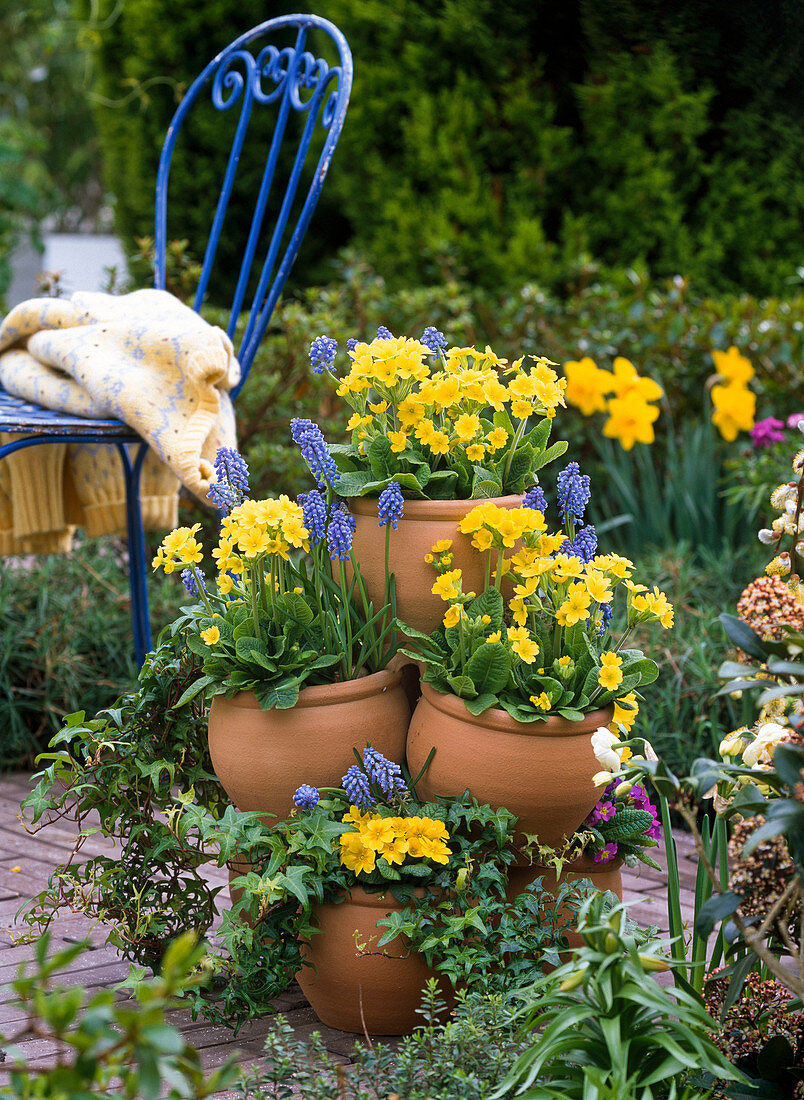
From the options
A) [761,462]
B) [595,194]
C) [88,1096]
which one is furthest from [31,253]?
[88,1096]

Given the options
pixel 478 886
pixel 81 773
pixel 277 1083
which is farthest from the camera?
pixel 81 773

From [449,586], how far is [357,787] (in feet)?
1.05

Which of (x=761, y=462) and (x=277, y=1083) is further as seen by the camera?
(x=761, y=462)

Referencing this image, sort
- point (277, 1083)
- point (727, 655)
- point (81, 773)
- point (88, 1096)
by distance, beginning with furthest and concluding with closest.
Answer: point (727, 655) < point (81, 773) < point (277, 1083) < point (88, 1096)

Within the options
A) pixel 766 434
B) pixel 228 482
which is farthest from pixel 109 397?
pixel 766 434

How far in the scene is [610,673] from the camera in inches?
65.7

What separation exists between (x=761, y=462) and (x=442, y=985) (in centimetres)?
242

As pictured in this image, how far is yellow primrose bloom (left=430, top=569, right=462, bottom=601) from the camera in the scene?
5.68 ft

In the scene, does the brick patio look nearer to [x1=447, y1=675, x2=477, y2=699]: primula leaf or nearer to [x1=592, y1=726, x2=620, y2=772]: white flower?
[x1=592, y1=726, x2=620, y2=772]: white flower

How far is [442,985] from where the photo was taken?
1738mm

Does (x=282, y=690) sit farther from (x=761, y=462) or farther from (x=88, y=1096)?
(x=761, y=462)

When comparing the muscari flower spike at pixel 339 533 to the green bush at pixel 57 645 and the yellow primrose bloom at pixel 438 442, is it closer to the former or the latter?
the yellow primrose bloom at pixel 438 442

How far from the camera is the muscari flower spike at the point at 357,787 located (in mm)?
1685

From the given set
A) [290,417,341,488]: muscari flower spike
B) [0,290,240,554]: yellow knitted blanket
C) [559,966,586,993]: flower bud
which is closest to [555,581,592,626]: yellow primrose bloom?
[290,417,341,488]: muscari flower spike
